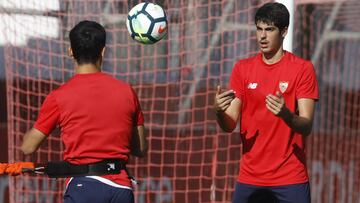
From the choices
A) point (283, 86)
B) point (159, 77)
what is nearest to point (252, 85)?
point (283, 86)

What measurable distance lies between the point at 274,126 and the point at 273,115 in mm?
70

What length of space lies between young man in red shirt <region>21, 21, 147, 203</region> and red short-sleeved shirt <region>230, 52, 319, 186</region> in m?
→ 0.93

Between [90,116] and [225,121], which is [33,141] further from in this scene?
[225,121]

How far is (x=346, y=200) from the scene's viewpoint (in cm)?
1067

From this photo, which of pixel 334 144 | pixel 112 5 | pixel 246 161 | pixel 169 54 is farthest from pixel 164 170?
pixel 246 161

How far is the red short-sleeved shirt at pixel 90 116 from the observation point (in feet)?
13.8

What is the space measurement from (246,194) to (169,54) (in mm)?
3962

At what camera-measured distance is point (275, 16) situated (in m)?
4.88

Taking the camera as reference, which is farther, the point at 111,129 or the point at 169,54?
the point at 169,54

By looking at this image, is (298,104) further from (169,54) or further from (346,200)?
(346,200)

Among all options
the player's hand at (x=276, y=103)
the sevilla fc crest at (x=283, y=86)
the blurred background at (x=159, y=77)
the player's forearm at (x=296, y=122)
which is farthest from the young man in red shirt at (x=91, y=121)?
the blurred background at (x=159, y=77)

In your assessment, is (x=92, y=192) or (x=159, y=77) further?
(x=159, y=77)

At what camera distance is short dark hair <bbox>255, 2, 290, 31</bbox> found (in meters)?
4.88

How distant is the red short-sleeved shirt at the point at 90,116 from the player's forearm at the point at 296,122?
86cm
